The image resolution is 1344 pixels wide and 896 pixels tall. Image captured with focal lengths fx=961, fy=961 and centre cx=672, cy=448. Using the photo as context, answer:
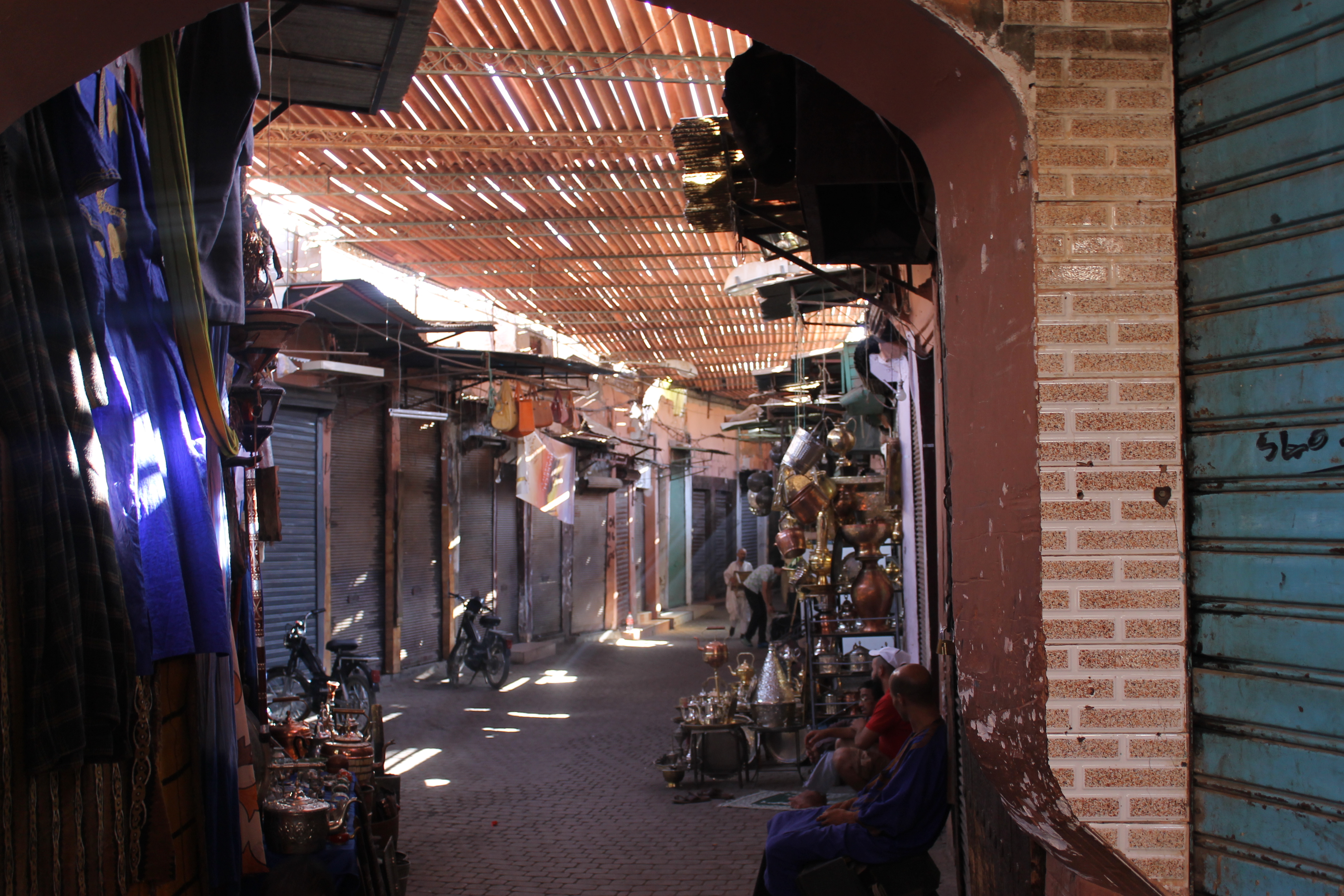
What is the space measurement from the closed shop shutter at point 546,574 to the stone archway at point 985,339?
46.8 ft

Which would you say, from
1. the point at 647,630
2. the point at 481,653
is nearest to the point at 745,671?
the point at 481,653

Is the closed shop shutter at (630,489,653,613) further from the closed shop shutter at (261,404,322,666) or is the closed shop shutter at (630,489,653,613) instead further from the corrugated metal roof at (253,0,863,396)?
the closed shop shutter at (261,404,322,666)

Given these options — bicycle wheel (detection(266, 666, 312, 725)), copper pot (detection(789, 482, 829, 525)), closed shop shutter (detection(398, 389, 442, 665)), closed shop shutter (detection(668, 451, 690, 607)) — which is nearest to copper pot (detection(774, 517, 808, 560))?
copper pot (detection(789, 482, 829, 525))

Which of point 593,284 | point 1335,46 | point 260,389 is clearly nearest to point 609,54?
point 260,389

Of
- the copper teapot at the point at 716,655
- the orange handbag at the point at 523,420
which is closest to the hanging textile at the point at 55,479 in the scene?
the copper teapot at the point at 716,655

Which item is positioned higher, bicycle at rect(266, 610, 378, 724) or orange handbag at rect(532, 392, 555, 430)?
orange handbag at rect(532, 392, 555, 430)

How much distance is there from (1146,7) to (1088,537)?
1.33 meters

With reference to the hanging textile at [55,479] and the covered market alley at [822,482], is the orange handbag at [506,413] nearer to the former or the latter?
the covered market alley at [822,482]

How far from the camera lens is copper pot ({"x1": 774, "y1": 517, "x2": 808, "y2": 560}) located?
9.02 meters

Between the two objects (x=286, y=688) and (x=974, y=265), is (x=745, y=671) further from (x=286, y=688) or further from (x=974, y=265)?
(x=974, y=265)

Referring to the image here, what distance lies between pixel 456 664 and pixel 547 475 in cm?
322

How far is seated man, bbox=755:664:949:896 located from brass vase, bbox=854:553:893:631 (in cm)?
335

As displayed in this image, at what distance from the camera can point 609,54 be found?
6.99 metres

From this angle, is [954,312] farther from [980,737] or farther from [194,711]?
[194,711]
